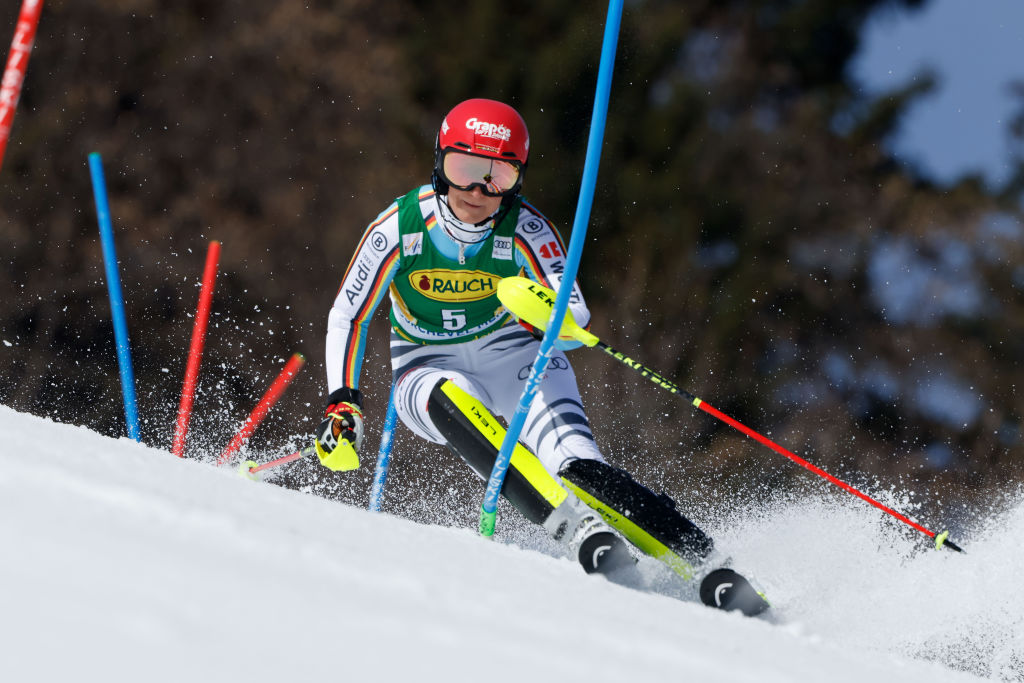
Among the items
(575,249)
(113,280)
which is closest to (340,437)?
(575,249)

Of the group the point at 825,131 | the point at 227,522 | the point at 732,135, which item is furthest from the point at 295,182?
the point at 227,522

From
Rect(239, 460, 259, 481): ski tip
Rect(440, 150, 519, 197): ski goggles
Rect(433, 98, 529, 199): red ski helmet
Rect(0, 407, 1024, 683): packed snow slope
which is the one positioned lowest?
Rect(239, 460, 259, 481): ski tip

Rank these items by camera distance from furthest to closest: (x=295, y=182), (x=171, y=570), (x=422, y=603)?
(x=295, y=182), (x=422, y=603), (x=171, y=570)

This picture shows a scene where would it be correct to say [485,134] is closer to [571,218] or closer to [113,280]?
[113,280]

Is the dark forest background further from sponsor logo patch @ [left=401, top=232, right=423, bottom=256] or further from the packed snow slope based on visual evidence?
the packed snow slope

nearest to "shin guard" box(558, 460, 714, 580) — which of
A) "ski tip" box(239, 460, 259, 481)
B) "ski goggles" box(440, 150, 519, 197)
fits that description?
"ski goggles" box(440, 150, 519, 197)

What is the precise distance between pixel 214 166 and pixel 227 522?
1570cm

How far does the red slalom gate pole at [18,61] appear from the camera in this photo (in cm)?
227

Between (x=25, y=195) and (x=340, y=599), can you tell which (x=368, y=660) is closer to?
(x=340, y=599)

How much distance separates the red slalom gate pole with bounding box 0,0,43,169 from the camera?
89.3 inches

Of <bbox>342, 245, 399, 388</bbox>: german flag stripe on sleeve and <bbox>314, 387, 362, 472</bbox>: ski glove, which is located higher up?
<bbox>342, 245, 399, 388</bbox>: german flag stripe on sleeve

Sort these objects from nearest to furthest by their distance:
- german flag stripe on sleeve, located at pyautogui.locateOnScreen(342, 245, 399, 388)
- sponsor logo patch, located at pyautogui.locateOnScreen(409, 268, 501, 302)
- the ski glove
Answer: the ski glove
german flag stripe on sleeve, located at pyautogui.locateOnScreen(342, 245, 399, 388)
sponsor logo patch, located at pyautogui.locateOnScreen(409, 268, 501, 302)

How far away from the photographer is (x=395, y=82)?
53.7 feet

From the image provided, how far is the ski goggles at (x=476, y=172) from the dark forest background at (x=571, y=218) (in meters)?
8.82
